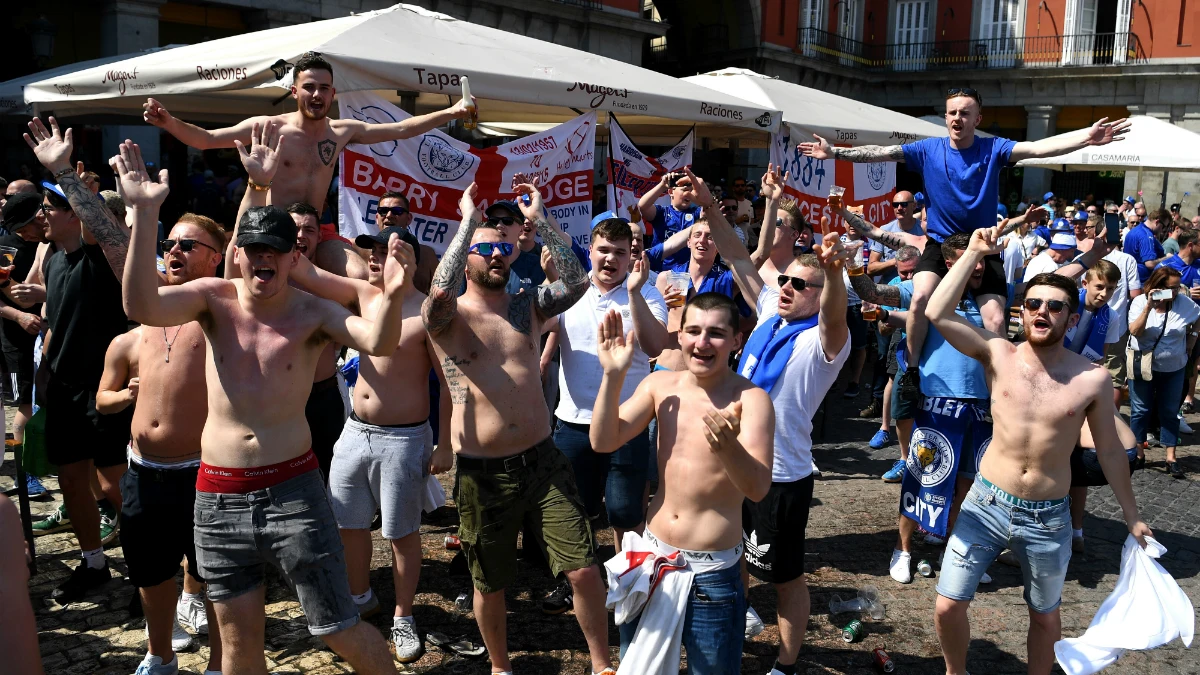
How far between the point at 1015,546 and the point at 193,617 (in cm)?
406

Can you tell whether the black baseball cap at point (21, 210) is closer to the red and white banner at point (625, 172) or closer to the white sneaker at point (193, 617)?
the white sneaker at point (193, 617)

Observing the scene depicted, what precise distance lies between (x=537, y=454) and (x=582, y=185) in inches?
173

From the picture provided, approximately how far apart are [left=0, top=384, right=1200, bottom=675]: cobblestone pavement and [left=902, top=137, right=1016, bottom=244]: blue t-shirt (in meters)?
2.22

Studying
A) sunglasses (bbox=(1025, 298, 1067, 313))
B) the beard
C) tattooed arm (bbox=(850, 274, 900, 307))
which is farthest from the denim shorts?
the beard

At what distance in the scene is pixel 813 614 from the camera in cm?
527

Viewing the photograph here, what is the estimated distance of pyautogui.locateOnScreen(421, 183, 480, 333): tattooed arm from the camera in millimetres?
4047

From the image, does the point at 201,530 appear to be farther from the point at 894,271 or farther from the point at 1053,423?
the point at 894,271

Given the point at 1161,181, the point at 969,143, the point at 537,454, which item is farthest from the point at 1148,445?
the point at 1161,181

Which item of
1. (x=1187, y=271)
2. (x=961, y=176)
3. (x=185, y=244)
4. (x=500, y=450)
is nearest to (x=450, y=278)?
(x=500, y=450)

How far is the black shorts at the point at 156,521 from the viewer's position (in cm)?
410

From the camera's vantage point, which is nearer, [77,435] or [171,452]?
[171,452]

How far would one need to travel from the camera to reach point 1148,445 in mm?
9406

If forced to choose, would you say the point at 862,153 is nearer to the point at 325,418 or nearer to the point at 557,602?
the point at 557,602

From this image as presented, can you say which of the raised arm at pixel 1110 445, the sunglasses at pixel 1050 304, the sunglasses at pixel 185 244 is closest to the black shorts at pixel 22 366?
the sunglasses at pixel 185 244
